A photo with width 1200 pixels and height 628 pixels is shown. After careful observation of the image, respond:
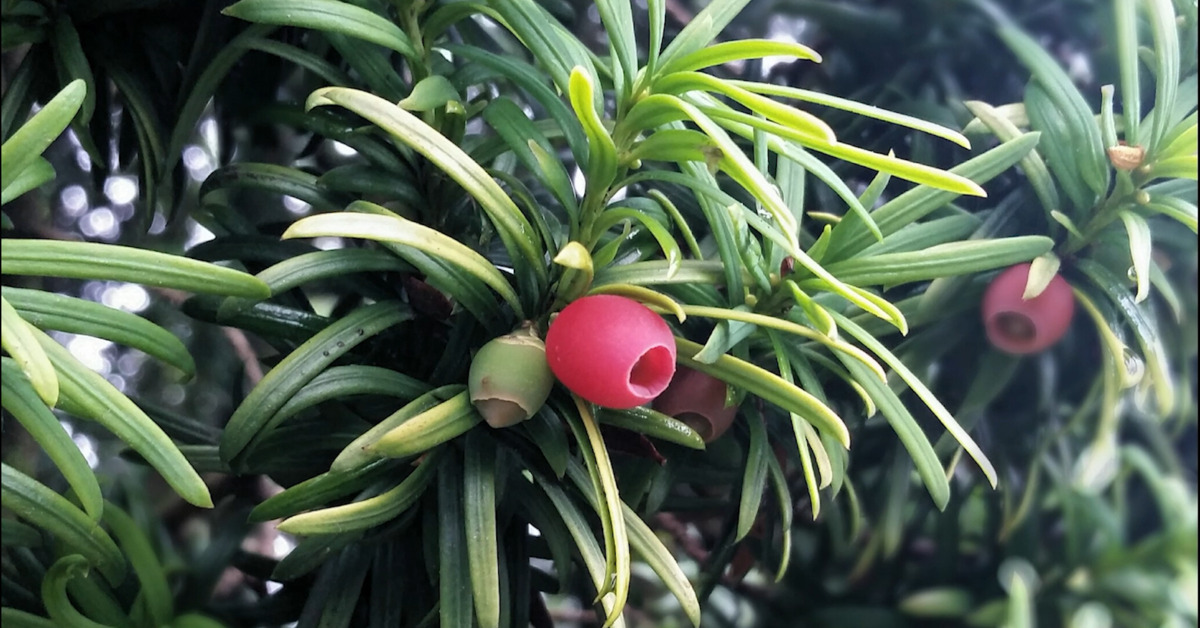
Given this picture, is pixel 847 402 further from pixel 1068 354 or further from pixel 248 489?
pixel 248 489

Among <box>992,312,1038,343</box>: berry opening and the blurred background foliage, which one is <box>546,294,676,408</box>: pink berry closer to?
the blurred background foliage

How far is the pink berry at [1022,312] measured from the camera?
57 cm

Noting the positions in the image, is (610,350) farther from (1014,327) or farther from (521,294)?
(1014,327)

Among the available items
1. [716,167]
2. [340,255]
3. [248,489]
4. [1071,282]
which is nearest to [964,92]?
[1071,282]

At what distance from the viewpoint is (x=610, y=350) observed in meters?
0.40

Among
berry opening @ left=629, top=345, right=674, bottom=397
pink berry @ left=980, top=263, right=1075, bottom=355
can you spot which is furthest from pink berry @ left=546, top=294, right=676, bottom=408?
pink berry @ left=980, top=263, right=1075, bottom=355

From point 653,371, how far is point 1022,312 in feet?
0.96

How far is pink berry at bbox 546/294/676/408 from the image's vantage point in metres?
0.41

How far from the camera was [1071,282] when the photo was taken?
0.59 m

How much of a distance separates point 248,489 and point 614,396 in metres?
0.38

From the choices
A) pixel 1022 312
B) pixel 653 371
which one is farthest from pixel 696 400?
pixel 1022 312

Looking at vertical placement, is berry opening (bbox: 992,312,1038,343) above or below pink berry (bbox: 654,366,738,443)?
above

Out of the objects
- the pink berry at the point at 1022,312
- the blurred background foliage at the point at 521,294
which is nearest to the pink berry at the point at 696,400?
the blurred background foliage at the point at 521,294

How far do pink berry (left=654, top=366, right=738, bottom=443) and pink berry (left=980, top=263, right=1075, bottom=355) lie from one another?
215 millimetres
